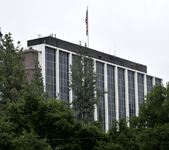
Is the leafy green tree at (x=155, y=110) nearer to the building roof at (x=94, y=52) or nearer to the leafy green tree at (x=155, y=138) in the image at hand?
the leafy green tree at (x=155, y=138)

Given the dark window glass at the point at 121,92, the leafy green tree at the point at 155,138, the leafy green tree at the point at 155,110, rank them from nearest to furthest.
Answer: the leafy green tree at the point at 155,138
the leafy green tree at the point at 155,110
the dark window glass at the point at 121,92

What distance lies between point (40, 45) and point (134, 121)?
105 feet

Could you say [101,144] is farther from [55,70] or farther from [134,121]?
[55,70]

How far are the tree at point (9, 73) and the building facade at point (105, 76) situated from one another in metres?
18.6

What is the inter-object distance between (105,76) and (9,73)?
40331mm

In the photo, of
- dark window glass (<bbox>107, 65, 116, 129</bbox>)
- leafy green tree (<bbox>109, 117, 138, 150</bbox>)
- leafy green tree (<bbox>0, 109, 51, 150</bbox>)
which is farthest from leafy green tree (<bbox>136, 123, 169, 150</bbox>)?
dark window glass (<bbox>107, 65, 116, 129</bbox>)

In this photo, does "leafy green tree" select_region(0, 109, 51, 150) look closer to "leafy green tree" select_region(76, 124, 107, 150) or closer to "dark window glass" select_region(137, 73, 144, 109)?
"leafy green tree" select_region(76, 124, 107, 150)

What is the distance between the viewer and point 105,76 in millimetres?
78812

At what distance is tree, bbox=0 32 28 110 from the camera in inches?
1545

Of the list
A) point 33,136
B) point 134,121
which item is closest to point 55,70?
point 134,121

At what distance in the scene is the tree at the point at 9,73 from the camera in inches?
1545

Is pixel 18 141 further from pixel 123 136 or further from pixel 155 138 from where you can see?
pixel 155 138

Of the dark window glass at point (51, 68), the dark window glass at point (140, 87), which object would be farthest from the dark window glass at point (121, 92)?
the dark window glass at point (51, 68)

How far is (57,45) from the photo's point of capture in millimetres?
68438
